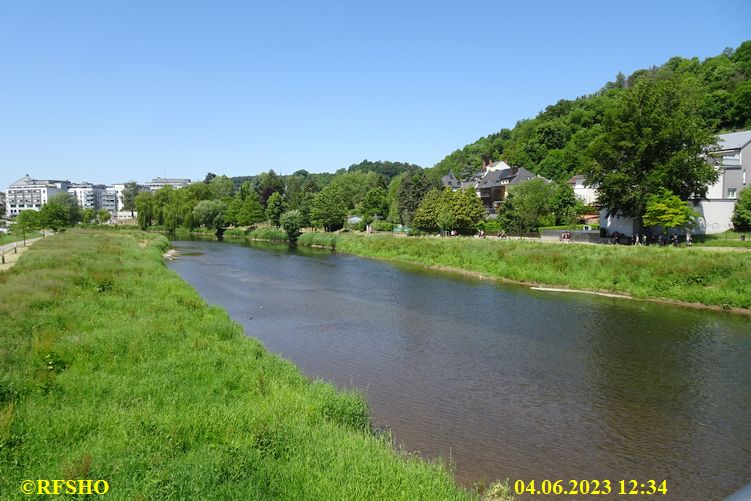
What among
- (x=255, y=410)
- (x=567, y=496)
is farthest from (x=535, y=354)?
(x=255, y=410)

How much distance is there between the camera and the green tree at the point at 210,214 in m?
98.1

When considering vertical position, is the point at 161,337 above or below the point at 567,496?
above

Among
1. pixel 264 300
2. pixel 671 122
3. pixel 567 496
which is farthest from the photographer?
pixel 671 122

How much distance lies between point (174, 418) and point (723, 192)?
183 ft

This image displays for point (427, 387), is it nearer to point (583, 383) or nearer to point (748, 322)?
point (583, 383)

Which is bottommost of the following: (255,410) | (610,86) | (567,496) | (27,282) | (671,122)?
(567,496)

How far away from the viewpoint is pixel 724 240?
131 feet

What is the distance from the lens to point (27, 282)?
1862 centimetres

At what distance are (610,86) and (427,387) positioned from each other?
148 metres

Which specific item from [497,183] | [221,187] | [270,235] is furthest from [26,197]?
[497,183]

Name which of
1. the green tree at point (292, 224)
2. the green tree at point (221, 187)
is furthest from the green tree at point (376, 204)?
the green tree at point (221, 187)

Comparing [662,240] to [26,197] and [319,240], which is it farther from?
[26,197]

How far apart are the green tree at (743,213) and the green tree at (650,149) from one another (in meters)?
3.62

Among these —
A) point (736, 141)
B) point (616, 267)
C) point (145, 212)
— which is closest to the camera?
point (616, 267)
